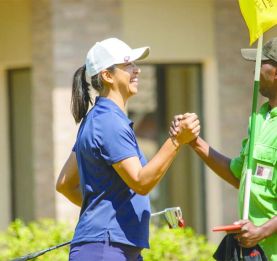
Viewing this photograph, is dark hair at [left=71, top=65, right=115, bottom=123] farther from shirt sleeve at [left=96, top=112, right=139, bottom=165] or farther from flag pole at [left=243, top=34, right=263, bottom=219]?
flag pole at [left=243, top=34, right=263, bottom=219]

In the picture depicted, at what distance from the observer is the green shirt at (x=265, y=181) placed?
506cm

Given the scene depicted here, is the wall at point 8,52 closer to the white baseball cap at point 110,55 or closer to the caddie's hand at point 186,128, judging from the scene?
the white baseball cap at point 110,55

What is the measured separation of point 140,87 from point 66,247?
13.4ft

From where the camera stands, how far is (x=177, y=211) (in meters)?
5.27

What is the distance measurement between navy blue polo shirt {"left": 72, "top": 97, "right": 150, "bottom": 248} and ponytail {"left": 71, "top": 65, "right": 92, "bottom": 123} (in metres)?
0.35

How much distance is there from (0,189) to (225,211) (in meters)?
2.30

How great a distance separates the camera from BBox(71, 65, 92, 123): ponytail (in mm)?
5434

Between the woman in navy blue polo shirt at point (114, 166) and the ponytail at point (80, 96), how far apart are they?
0.23 metres

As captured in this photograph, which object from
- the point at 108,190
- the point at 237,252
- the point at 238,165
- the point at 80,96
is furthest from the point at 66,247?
the point at 237,252

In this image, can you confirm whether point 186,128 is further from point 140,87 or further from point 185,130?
point 140,87

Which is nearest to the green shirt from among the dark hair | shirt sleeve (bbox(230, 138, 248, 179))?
shirt sleeve (bbox(230, 138, 248, 179))

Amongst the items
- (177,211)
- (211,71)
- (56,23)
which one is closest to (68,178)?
(177,211)

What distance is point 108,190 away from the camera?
5012mm

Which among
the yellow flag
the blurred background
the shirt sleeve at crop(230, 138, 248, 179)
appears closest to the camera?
the yellow flag
